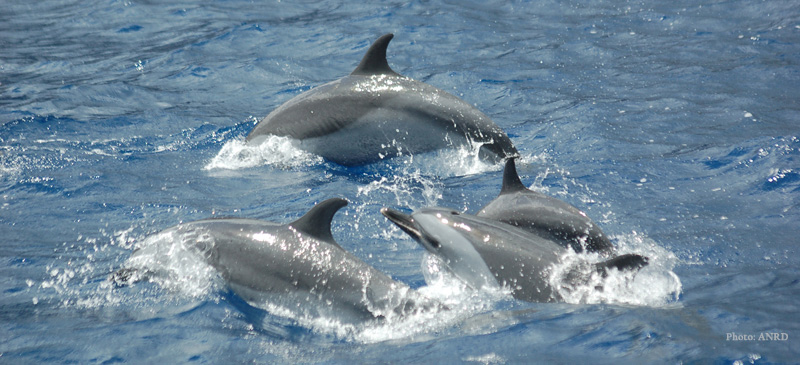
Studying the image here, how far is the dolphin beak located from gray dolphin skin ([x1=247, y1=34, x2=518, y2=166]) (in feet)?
8.31

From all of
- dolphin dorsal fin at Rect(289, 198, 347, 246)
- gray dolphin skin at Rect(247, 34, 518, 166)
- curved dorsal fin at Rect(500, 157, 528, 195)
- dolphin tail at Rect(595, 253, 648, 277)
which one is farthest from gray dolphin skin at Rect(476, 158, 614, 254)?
gray dolphin skin at Rect(247, 34, 518, 166)

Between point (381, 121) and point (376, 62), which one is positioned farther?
point (376, 62)

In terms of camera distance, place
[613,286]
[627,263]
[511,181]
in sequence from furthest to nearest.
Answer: [511,181] < [613,286] < [627,263]

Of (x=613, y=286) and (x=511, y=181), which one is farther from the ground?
(x=511, y=181)

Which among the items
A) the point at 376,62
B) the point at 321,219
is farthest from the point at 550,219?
the point at 376,62

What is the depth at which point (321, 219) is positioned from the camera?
4.83 meters

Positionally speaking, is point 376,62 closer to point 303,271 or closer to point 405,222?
point 405,222

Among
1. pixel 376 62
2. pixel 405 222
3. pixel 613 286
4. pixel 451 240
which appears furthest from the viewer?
pixel 376 62

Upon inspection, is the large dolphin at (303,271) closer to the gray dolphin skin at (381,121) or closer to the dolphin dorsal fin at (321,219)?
the dolphin dorsal fin at (321,219)

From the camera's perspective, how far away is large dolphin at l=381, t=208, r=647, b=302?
4652 mm

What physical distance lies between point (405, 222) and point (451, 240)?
0.40m

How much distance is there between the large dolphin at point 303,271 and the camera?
457 centimetres

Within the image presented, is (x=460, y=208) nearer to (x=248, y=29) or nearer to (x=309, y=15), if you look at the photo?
(x=248, y=29)

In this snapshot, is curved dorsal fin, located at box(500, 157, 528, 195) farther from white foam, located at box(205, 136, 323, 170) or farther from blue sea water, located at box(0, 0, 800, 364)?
white foam, located at box(205, 136, 323, 170)
